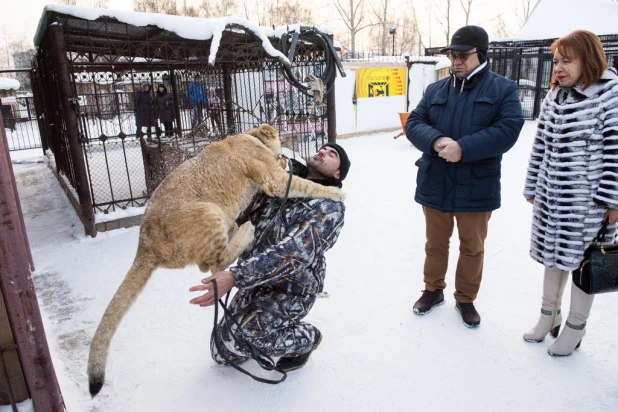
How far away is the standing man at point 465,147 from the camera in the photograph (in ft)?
9.26

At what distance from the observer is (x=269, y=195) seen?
2662 millimetres

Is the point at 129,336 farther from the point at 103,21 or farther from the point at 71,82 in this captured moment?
the point at 103,21

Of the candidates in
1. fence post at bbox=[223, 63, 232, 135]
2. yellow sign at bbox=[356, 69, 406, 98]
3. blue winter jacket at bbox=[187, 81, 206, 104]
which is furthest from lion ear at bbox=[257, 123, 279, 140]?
yellow sign at bbox=[356, 69, 406, 98]

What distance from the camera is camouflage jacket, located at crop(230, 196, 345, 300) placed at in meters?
2.12

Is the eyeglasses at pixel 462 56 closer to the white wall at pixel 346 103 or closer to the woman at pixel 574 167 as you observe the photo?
the woman at pixel 574 167

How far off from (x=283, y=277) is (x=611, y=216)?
6.77 ft

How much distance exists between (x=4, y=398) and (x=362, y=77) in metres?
12.7

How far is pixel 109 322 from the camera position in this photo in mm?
2139

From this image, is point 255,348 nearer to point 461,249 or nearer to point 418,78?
point 461,249

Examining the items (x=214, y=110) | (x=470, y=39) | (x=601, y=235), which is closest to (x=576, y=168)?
(x=601, y=235)

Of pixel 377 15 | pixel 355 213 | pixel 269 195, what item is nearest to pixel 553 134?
pixel 269 195

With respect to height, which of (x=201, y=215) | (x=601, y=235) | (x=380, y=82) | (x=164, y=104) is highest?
(x=380, y=82)

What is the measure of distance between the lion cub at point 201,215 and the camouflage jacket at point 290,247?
0.10 metres

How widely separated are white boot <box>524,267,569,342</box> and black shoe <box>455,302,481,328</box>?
0.34 meters
